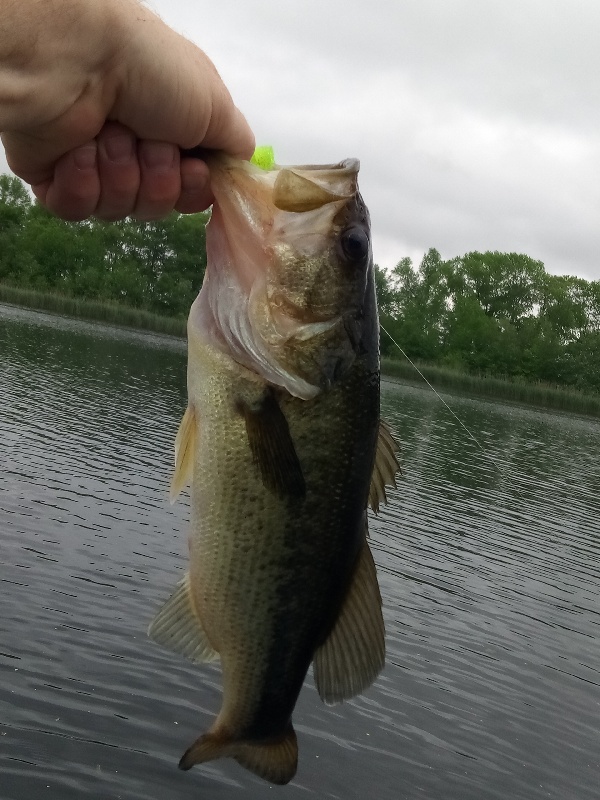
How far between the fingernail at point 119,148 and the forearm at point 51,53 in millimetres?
235

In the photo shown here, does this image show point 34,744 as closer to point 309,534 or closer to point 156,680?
point 156,680

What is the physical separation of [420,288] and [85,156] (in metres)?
93.9

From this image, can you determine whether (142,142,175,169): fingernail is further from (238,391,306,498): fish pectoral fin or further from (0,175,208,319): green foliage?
(0,175,208,319): green foliage

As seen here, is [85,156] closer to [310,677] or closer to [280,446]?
[280,446]

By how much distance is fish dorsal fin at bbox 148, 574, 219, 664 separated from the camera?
2.71 meters

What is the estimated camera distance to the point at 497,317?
93.9 metres

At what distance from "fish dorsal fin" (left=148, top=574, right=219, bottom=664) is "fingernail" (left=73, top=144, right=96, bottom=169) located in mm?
1334

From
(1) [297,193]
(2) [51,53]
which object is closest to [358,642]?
(1) [297,193]

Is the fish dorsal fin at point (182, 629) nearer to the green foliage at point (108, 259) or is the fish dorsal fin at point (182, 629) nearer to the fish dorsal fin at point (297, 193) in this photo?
the fish dorsal fin at point (297, 193)

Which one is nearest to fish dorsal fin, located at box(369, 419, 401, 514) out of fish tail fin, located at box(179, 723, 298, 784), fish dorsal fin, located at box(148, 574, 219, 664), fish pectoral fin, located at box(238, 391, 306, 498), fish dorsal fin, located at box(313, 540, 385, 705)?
fish dorsal fin, located at box(313, 540, 385, 705)

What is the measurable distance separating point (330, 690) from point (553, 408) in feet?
220

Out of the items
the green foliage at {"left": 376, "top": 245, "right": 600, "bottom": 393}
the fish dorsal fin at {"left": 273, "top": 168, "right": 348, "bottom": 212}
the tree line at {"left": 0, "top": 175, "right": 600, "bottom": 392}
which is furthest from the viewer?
the green foliage at {"left": 376, "top": 245, "right": 600, "bottom": 393}

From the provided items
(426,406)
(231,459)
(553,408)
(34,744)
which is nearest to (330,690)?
(231,459)

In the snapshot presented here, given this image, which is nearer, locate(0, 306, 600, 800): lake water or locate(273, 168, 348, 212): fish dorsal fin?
locate(273, 168, 348, 212): fish dorsal fin
